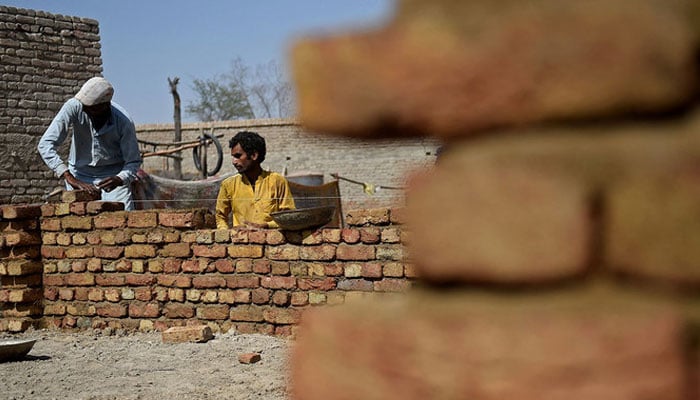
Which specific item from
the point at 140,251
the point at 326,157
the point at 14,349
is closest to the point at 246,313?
the point at 140,251

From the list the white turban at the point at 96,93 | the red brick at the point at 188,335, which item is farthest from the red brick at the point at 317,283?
the white turban at the point at 96,93

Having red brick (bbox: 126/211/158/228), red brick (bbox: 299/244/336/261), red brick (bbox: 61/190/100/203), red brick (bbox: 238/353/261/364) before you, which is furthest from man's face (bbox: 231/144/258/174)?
red brick (bbox: 238/353/261/364)

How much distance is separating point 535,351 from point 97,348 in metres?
5.56

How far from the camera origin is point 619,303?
1.01m

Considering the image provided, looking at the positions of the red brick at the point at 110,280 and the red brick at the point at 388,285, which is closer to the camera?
the red brick at the point at 388,285

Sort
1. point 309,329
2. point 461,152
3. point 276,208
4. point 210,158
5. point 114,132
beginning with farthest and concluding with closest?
point 210,158 < point 114,132 < point 276,208 < point 309,329 < point 461,152

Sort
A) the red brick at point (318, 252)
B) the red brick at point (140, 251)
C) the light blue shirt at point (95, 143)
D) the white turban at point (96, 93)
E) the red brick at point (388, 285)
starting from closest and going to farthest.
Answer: the red brick at point (388, 285), the red brick at point (318, 252), the red brick at point (140, 251), the white turban at point (96, 93), the light blue shirt at point (95, 143)

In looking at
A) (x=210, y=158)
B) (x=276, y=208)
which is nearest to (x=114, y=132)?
(x=276, y=208)

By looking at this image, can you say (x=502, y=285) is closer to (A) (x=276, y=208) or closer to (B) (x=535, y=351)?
(B) (x=535, y=351)

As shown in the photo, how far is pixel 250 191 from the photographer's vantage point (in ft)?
23.9

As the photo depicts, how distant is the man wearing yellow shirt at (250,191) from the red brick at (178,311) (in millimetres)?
715

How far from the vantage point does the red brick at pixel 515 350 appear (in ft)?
3.18

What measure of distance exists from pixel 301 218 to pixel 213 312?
103 cm

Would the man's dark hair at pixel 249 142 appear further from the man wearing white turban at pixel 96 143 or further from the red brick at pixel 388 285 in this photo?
the red brick at pixel 388 285
